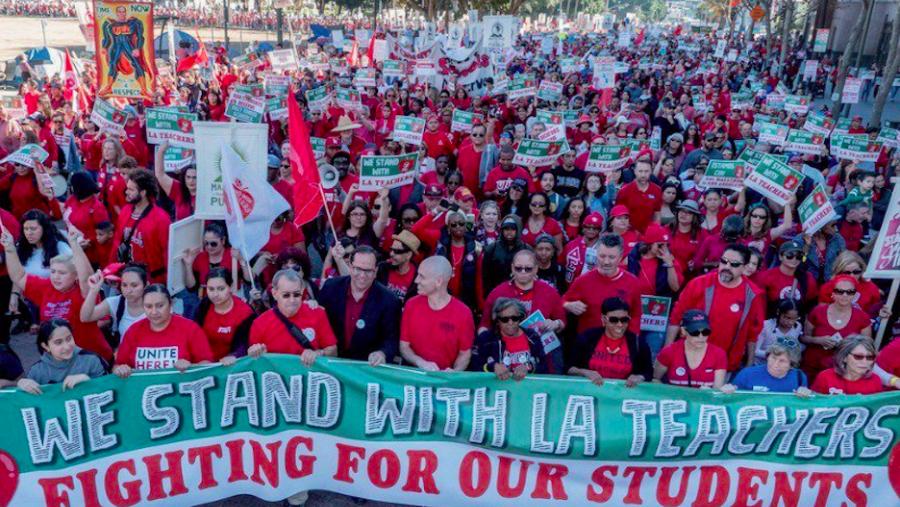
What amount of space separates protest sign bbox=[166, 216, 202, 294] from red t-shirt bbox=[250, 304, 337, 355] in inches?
49.8

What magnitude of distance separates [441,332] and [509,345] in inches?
17.3

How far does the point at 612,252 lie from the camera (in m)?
5.29

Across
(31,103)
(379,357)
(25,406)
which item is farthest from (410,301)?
(31,103)

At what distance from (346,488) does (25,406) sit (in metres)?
1.79

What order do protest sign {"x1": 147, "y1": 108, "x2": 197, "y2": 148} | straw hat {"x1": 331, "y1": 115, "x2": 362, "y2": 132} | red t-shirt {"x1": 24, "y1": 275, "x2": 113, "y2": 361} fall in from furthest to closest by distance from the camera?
straw hat {"x1": 331, "y1": 115, "x2": 362, "y2": 132} < protest sign {"x1": 147, "y1": 108, "x2": 197, "y2": 148} < red t-shirt {"x1": 24, "y1": 275, "x2": 113, "y2": 361}

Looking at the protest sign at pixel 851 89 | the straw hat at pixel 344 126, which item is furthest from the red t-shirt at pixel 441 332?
the protest sign at pixel 851 89

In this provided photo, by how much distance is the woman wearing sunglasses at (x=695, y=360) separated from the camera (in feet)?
15.1

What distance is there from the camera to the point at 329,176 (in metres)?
8.34

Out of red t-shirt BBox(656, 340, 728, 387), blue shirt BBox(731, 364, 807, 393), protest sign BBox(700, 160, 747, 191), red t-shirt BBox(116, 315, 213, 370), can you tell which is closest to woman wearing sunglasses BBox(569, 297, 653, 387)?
red t-shirt BBox(656, 340, 728, 387)

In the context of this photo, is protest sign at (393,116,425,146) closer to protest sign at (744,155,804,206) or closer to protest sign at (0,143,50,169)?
protest sign at (0,143,50,169)

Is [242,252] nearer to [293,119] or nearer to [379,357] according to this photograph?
[293,119]

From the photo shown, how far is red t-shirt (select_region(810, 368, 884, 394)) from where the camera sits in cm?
444

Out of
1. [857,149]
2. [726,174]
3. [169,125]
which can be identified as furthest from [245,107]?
[857,149]

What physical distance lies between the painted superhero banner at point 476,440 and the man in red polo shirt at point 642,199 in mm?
3955
